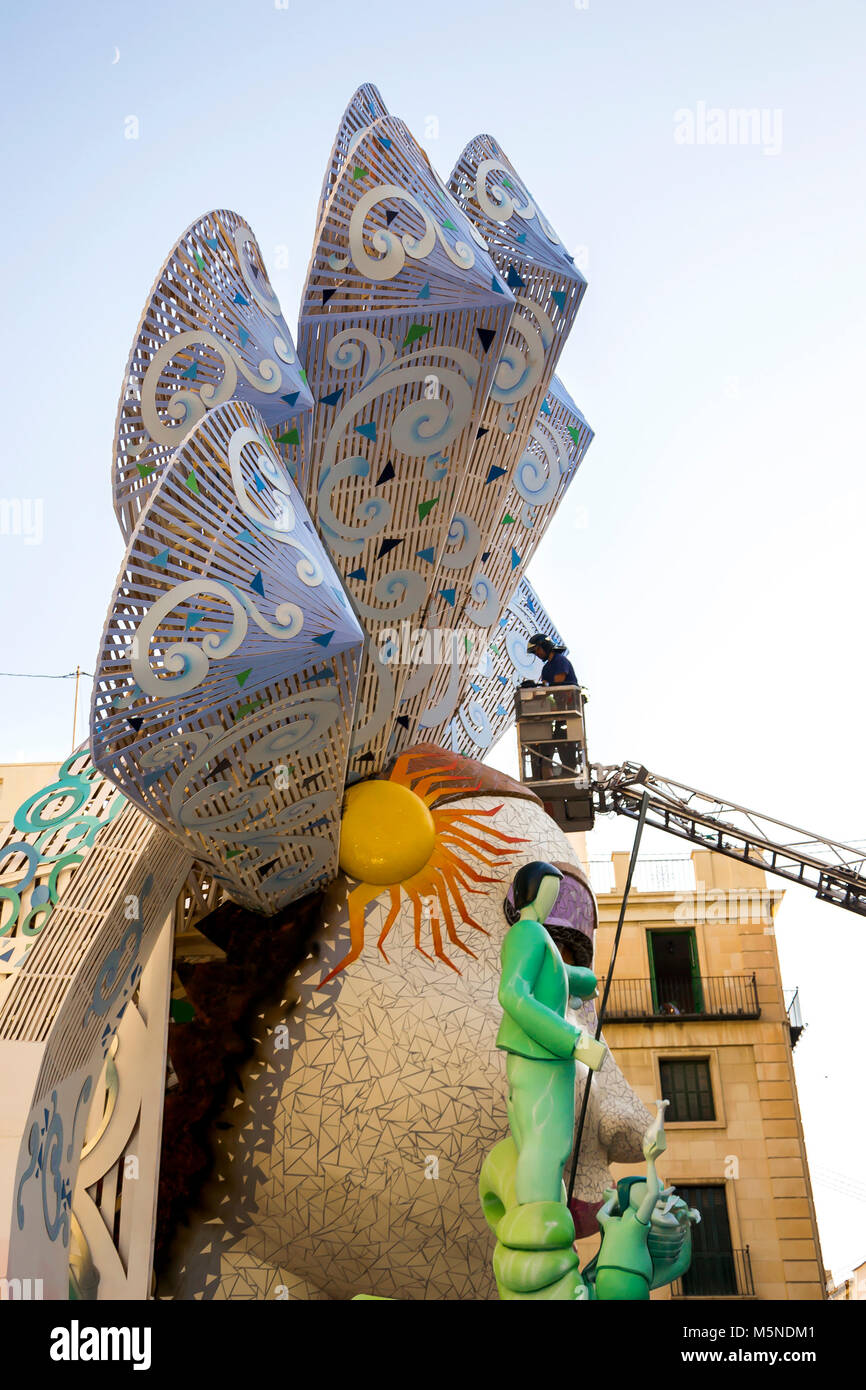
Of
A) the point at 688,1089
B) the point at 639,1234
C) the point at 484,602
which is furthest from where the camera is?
the point at 688,1089

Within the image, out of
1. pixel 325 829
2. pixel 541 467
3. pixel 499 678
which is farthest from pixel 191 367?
pixel 499 678


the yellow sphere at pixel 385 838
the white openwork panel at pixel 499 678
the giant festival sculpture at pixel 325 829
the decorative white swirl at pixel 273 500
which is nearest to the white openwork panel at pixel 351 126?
the giant festival sculpture at pixel 325 829

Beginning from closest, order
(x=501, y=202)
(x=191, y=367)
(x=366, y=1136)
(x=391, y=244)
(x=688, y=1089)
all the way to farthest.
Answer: (x=366, y=1136), (x=191, y=367), (x=391, y=244), (x=501, y=202), (x=688, y=1089)

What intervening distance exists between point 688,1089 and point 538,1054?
1361 cm

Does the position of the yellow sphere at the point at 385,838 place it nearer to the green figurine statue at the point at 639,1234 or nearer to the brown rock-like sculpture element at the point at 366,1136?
the brown rock-like sculpture element at the point at 366,1136

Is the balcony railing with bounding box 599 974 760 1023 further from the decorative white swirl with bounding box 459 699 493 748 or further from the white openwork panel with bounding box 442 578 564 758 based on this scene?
the decorative white swirl with bounding box 459 699 493 748

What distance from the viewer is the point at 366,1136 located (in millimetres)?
7473

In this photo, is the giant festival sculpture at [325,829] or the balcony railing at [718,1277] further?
the balcony railing at [718,1277]

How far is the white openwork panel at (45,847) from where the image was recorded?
745 cm

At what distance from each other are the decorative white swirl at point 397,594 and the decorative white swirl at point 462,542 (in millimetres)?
486

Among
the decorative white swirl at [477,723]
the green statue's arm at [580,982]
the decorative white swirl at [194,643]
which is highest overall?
the decorative white swirl at [477,723]

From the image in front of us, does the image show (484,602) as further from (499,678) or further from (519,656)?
(519,656)
